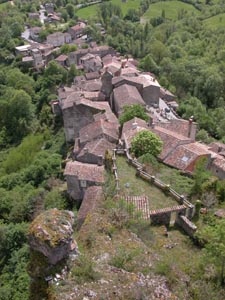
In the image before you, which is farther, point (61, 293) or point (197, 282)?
point (197, 282)

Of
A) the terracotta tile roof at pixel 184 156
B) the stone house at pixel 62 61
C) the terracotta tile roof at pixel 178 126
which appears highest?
the terracotta tile roof at pixel 184 156

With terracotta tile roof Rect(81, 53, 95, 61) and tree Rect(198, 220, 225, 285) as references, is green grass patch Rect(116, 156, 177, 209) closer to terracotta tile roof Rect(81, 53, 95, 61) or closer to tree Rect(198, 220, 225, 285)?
tree Rect(198, 220, 225, 285)

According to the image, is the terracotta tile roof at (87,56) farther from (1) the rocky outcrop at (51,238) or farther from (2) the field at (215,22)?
(1) the rocky outcrop at (51,238)

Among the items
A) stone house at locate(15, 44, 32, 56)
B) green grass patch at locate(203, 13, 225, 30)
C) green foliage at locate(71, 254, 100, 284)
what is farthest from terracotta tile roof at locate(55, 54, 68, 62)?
green foliage at locate(71, 254, 100, 284)

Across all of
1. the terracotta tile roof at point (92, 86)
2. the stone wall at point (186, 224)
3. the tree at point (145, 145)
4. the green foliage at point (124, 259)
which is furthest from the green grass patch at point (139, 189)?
the terracotta tile roof at point (92, 86)

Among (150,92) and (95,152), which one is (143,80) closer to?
(150,92)

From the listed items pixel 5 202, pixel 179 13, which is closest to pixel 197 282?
pixel 5 202

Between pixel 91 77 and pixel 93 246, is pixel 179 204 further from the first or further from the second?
pixel 91 77
